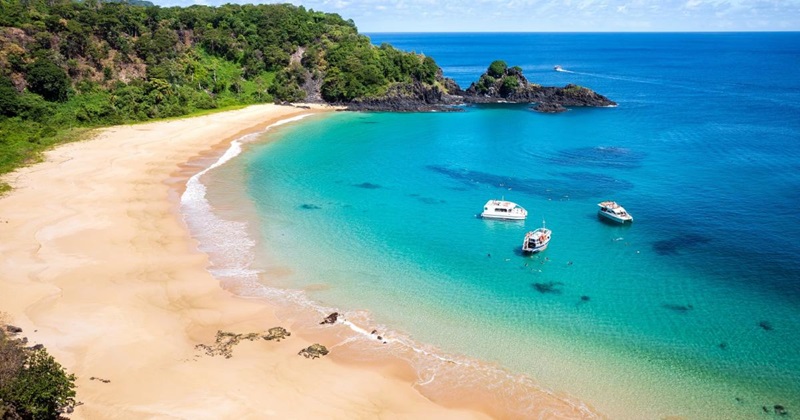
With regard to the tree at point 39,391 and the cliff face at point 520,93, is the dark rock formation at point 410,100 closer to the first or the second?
the cliff face at point 520,93

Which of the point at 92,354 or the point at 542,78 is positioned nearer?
the point at 92,354

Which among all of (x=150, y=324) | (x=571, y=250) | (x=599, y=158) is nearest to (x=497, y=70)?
(x=599, y=158)

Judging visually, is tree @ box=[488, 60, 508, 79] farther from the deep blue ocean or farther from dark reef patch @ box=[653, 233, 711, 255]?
dark reef patch @ box=[653, 233, 711, 255]

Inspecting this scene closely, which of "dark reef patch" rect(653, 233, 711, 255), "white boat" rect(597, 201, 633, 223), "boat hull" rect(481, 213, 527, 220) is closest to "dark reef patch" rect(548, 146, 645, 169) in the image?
"white boat" rect(597, 201, 633, 223)

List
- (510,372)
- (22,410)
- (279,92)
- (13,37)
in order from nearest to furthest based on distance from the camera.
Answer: (22,410) → (510,372) → (13,37) → (279,92)

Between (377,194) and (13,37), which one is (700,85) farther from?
(13,37)

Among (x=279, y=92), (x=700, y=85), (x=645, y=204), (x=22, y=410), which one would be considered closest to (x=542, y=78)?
(x=700, y=85)
